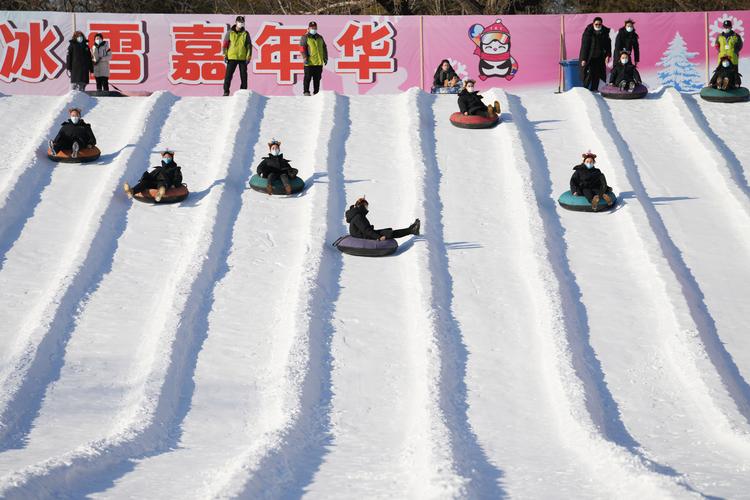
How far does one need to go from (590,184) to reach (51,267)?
6.13 meters

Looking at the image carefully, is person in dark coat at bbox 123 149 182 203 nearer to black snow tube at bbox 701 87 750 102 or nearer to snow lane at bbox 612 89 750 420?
snow lane at bbox 612 89 750 420

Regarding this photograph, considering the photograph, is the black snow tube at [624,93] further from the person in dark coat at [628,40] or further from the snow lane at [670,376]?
the snow lane at [670,376]

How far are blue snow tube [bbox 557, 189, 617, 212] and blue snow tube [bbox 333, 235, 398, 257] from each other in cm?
241

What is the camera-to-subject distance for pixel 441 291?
12.5 m

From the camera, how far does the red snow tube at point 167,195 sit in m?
14.3

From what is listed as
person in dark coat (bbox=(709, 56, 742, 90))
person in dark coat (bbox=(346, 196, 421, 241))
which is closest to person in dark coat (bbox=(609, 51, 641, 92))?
person in dark coat (bbox=(709, 56, 742, 90))

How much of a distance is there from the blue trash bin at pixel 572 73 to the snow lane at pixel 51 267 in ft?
21.7

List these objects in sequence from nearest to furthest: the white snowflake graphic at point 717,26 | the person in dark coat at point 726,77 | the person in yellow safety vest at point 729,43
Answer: the person in dark coat at point 726,77 → the person in yellow safety vest at point 729,43 → the white snowflake graphic at point 717,26

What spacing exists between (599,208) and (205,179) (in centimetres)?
A: 474

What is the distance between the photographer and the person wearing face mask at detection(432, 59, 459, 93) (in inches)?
727

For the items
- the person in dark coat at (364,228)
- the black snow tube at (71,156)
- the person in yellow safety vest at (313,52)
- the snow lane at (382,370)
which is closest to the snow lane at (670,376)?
the snow lane at (382,370)

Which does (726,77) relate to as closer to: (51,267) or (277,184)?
(277,184)

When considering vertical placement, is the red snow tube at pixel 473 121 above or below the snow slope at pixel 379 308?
above

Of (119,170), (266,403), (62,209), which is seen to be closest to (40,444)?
(266,403)
